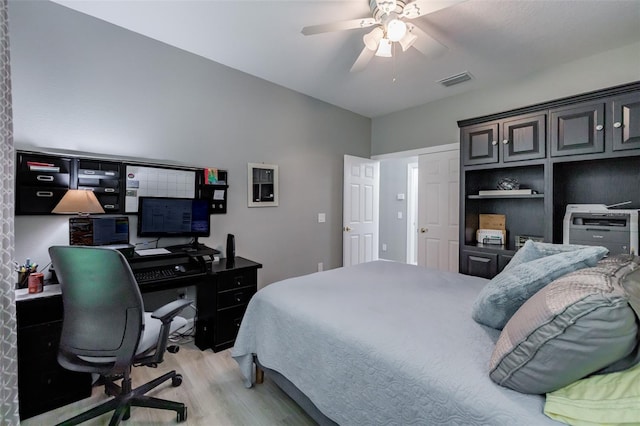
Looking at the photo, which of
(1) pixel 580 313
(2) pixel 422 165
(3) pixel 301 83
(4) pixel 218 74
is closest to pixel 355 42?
(3) pixel 301 83

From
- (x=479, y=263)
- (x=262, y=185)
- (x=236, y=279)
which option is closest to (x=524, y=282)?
(x=479, y=263)

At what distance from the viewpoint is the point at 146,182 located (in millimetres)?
2621

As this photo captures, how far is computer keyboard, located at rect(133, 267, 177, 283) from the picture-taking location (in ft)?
7.31

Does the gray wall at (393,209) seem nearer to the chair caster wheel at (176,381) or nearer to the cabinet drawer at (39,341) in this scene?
the chair caster wheel at (176,381)

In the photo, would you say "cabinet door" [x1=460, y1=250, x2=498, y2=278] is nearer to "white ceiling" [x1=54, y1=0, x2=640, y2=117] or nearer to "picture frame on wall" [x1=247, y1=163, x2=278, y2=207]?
"white ceiling" [x1=54, y1=0, x2=640, y2=117]

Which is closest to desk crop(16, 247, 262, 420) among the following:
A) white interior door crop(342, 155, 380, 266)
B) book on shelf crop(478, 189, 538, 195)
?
white interior door crop(342, 155, 380, 266)

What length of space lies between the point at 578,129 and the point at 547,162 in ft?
1.14

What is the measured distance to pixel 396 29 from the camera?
6.38ft

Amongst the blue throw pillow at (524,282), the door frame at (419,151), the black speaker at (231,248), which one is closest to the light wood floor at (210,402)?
the black speaker at (231,248)

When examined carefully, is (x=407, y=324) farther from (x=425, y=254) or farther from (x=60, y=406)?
(x=425, y=254)

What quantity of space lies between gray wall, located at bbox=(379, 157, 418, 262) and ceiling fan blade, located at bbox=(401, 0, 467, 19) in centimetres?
374

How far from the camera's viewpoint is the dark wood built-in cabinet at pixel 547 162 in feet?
7.89

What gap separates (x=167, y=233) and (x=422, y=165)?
3363mm

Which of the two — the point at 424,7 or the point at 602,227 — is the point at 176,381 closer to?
the point at 424,7
